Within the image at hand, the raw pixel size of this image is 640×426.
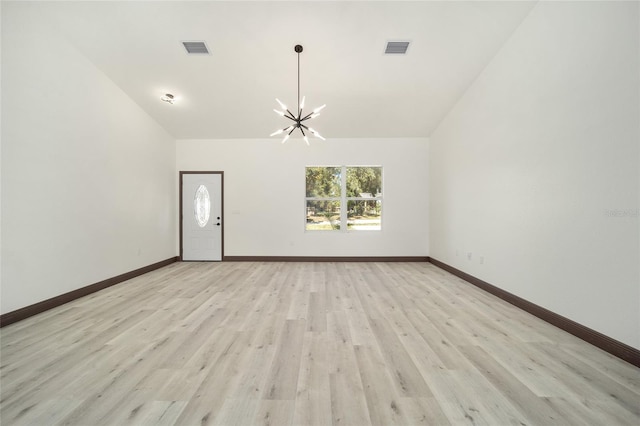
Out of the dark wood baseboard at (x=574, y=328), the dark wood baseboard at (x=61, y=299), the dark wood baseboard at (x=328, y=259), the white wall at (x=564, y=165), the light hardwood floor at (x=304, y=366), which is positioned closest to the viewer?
the light hardwood floor at (x=304, y=366)

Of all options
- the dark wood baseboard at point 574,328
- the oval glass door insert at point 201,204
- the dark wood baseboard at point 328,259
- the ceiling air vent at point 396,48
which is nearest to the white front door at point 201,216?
the oval glass door insert at point 201,204

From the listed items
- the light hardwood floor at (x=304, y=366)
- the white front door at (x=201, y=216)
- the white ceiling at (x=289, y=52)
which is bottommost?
the light hardwood floor at (x=304, y=366)

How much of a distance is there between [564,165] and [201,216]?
21.3ft

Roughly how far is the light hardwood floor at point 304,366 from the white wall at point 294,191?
2.74m

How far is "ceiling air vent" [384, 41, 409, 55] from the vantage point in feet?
12.4

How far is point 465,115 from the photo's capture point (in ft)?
15.5

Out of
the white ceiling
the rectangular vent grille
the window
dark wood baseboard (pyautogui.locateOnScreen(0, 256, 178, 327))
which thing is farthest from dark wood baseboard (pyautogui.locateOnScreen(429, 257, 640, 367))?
dark wood baseboard (pyautogui.locateOnScreen(0, 256, 178, 327))

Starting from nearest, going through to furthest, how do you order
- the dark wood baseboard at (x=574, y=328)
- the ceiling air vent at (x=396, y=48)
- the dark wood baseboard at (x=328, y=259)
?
A: the dark wood baseboard at (x=574, y=328)
the ceiling air vent at (x=396, y=48)
the dark wood baseboard at (x=328, y=259)

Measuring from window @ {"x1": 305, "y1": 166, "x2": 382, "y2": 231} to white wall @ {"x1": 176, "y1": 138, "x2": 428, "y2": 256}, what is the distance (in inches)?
6.4

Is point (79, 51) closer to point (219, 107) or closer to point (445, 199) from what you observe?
point (219, 107)

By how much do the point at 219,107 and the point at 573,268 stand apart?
5775 mm

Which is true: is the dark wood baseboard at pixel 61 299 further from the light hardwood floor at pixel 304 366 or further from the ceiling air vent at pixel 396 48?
the ceiling air vent at pixel 396 48

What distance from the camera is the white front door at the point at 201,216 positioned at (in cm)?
636

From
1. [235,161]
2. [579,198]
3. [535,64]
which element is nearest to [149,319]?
[235,161]
